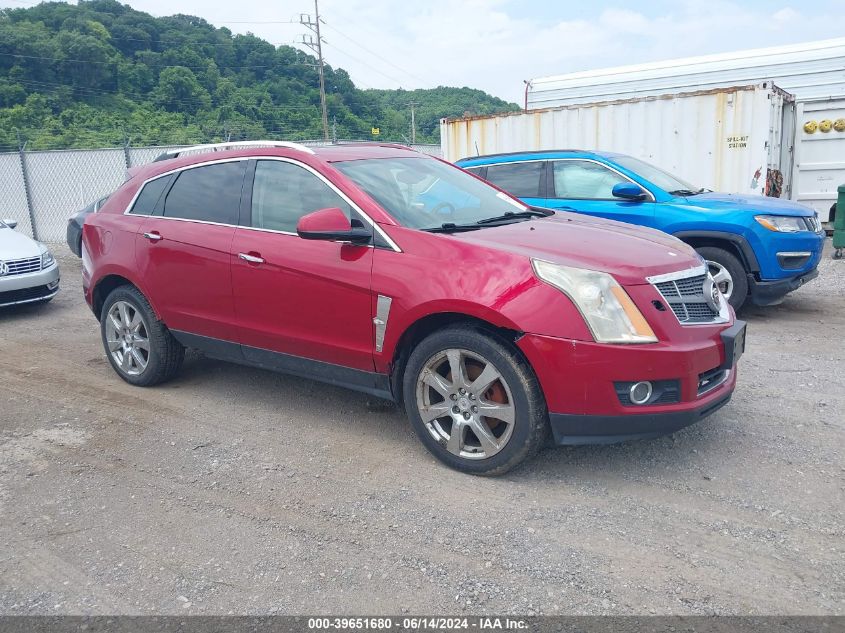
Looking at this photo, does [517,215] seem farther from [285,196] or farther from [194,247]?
[194,247]

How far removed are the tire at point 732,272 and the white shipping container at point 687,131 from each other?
4050 millimetres

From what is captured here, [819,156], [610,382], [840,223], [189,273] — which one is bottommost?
[610,382]

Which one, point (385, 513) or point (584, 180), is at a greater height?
point (584, 180)

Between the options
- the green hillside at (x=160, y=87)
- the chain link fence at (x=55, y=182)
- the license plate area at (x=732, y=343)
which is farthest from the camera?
the green hillside at (x=160, y=87)

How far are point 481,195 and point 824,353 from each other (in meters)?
3.24

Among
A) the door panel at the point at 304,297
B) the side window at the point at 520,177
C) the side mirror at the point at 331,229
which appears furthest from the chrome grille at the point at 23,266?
the side mirror at the point at 331,229

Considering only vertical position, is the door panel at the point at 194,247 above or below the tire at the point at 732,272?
above

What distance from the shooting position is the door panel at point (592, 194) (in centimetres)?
712

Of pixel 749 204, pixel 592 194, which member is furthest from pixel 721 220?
pixel 592 194

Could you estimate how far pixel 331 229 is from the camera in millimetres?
Answer: 3883

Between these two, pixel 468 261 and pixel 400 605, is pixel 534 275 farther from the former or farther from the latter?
pixel 400 605

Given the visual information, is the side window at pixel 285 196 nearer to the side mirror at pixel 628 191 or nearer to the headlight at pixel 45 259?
the side mirror at pixel 628 191

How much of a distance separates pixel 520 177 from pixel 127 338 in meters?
4.48

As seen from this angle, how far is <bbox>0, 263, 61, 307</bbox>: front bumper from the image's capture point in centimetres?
804
